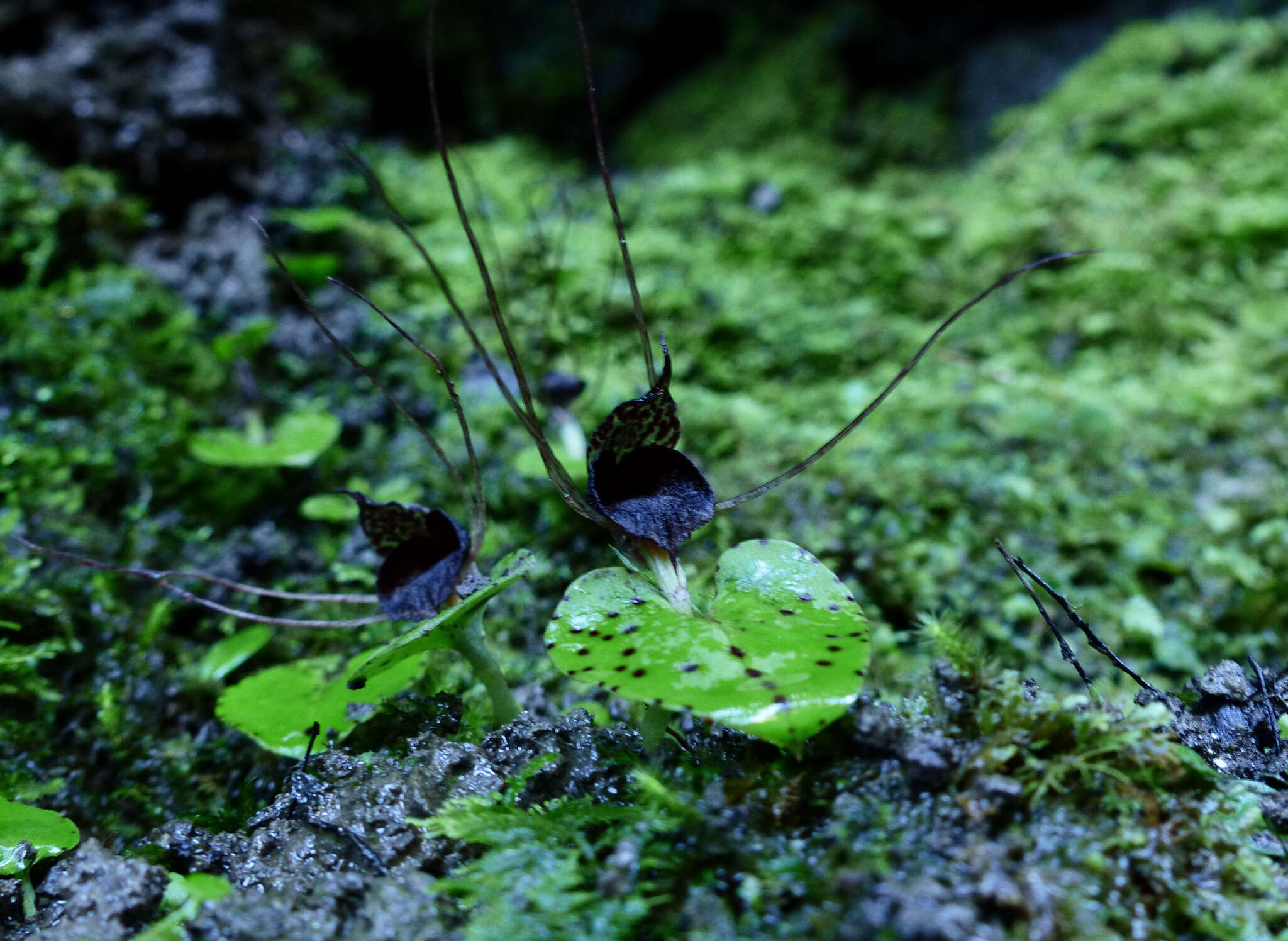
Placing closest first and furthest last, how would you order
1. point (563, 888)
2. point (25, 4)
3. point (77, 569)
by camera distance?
point (563, 888), point (77, 569), point (25, 4)

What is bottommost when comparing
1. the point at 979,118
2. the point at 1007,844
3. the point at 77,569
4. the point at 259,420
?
the point at 1007,844

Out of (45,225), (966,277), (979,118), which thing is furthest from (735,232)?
(45,225)

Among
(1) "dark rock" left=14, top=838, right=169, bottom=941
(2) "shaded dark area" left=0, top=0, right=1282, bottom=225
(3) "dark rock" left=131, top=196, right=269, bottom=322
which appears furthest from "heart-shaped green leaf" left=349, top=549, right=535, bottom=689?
(2) "shaded dark area" left=0, top=0, right=1282, bottom=225

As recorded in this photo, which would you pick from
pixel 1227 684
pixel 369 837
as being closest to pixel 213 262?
pixel 369 837

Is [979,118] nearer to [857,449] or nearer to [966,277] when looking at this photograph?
[966,277]

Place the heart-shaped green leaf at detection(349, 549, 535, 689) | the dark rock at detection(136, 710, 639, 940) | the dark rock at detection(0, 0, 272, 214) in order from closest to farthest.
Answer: the dark rock at detection(136, 710, 639, 940) < the heart-shaped green leaf at detection(349, 549, 535, 689) < the dark rock at detection(0, 0, 272, 214)

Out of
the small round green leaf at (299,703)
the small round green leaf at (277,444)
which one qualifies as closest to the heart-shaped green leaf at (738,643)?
the small round green leaf at (299,703)

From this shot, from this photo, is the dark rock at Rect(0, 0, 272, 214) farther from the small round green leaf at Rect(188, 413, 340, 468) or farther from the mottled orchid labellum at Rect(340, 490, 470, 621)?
the mottled orchid labellum at Rect(340, 490, 470, 621)
